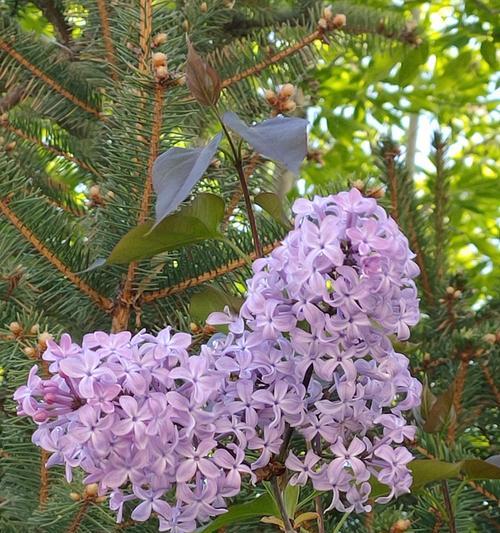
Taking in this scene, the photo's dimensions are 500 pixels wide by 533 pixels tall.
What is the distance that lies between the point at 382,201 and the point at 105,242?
24 cm

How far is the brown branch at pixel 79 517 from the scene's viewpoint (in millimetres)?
533

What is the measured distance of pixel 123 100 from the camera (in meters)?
0.63

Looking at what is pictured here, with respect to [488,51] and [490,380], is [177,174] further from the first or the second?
[488,51]

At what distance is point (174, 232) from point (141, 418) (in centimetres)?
10

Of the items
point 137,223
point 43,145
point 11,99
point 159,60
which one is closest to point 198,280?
point 137,223

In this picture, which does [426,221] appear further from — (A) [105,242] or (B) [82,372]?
(B) [82,372]

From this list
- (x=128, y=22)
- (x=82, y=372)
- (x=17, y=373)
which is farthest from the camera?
(x=128, y=22)

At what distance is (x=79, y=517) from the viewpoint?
1.83 ft

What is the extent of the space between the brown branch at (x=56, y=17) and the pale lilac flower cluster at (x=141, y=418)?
0.78 metres

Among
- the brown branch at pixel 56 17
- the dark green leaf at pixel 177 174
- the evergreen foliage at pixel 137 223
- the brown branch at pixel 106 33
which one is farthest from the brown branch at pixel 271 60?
the dark green leaf at pixel 177 174

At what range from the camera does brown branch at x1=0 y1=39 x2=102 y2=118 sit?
0.82 metres

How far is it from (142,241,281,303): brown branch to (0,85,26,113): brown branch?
14.0 inches

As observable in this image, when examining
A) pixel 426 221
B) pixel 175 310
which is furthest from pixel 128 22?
pixel 426 221

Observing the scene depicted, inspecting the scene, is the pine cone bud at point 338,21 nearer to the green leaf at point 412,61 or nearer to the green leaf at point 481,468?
the green leaf at point 412,61
